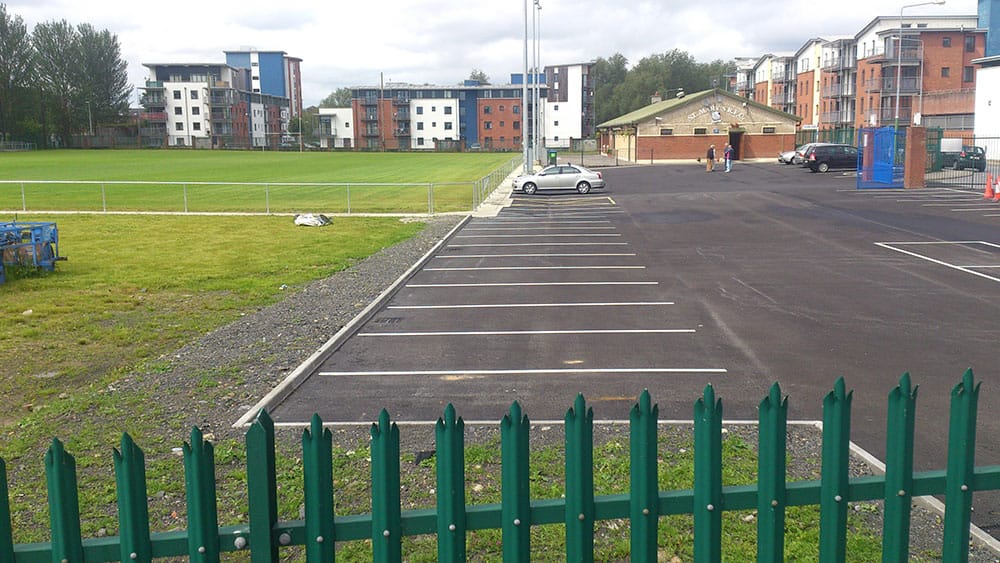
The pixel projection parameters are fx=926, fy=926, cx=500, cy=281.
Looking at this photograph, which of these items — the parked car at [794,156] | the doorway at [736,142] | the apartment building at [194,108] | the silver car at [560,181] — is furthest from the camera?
the apartment building at [194,108]

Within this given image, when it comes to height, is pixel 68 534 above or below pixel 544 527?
above

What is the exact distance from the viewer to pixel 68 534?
3279 mm

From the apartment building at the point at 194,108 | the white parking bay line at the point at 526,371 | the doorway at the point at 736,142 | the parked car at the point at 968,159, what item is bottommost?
the white parking bay line at the point at 526,371

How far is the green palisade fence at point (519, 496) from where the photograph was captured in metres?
3.33

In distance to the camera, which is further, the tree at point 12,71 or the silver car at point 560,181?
the tree at point 12,71

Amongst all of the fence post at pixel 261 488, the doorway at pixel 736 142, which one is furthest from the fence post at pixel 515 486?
the doorway at pixel 736 142

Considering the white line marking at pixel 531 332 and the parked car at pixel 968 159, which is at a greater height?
the parked car at pixel 968 159

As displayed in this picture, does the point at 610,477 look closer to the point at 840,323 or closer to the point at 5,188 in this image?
the point at 840,323

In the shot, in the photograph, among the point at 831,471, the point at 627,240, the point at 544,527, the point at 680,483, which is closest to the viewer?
the point at 831,471

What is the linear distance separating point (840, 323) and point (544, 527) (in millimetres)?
8495

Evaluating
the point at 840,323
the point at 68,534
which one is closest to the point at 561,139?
the point at 840,323

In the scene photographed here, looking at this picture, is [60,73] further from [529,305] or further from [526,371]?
[526,371]

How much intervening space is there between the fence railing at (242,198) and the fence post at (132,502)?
29.6 meters

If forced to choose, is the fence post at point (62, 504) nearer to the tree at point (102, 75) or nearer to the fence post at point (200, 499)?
the fence post at point (200, 499)
